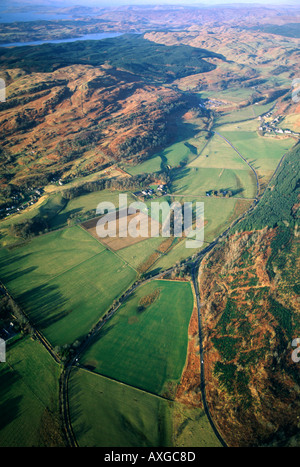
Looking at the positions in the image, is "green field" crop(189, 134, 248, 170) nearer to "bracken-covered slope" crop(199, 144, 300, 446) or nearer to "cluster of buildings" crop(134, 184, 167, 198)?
"cluster of buildings" crop(134, 184, 167, 198)

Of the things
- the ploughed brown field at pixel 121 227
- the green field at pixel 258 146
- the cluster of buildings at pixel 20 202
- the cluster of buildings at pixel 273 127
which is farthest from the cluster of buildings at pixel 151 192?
the cluster of buildings at pixel 273 127

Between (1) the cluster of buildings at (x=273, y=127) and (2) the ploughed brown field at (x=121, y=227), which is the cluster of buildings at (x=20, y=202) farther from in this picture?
(1) the cluster of buildings at (x=273, y=127)

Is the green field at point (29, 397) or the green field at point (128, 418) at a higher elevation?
the green field at point (29, 397)

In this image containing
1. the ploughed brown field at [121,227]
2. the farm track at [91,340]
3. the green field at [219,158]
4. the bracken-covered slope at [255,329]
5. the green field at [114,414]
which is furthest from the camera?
the green field at [219,158]

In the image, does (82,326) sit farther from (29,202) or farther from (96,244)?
(29,202)

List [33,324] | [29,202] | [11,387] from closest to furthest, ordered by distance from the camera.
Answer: [11,387], [33,324], [29,202]
